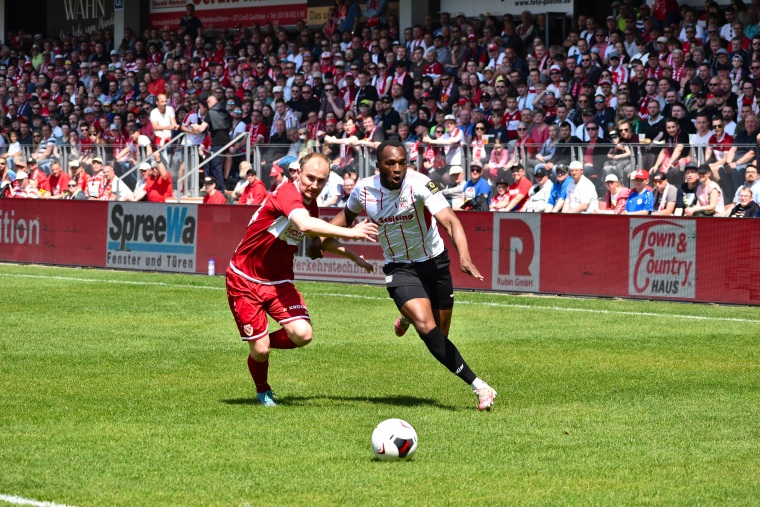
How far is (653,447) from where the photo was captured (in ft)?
25.2

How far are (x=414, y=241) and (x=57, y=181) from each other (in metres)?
19.4

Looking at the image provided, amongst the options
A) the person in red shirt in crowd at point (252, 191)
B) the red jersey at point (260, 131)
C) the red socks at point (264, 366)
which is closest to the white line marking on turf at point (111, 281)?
the person in red shirt in crowd at point (252, 191)

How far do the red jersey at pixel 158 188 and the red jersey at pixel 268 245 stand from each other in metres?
15.7

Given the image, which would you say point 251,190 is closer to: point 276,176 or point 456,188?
point 276,176

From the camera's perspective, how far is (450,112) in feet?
82.6

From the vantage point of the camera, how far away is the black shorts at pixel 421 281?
30.9 ft

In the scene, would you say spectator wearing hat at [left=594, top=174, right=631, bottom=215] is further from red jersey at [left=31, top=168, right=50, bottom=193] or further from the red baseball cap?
red jersey at [left=31, top=168, right=50, bottom=193]

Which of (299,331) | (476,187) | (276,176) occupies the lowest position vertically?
(299,331)

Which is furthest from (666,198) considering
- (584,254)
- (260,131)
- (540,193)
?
(260,131)

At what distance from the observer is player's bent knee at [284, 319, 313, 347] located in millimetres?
9297

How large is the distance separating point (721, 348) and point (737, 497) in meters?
6.79

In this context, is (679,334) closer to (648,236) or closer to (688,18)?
(648,236)

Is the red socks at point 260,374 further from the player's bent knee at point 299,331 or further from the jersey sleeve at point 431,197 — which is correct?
the jersey sleeve at point 431,197

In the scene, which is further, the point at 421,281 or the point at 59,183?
the point at 59,183
